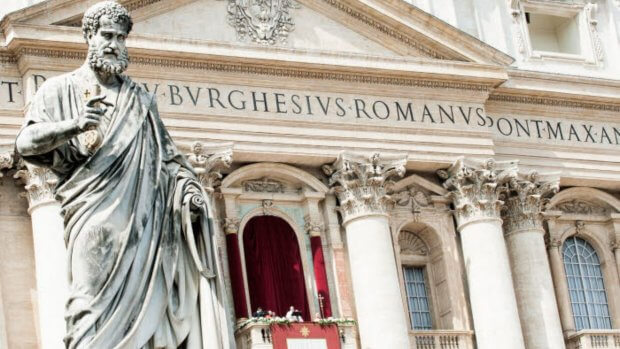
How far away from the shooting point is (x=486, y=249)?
3091cm

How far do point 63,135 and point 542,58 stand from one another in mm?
26637

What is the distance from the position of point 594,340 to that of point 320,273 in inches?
235

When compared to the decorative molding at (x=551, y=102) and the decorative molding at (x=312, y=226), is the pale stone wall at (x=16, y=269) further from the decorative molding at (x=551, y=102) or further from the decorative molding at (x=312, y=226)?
the decorative molding at (x=551, y=102)

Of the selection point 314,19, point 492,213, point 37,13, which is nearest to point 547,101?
point 492,213

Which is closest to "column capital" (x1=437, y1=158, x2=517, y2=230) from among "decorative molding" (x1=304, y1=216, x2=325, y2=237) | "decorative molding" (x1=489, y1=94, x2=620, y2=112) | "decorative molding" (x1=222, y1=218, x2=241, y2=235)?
"decorative molding" (x1=489, y1=94, x2=620, y2=112)

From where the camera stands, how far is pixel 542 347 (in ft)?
102

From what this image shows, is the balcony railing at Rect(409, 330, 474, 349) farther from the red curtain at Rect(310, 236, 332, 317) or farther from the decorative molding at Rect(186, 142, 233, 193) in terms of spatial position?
the decorative molding at Rect(186, 142, 233, 193)

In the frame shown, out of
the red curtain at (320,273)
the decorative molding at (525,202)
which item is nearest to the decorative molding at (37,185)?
the red curtain at (320,273)

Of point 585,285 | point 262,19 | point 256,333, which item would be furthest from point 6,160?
point 585,285

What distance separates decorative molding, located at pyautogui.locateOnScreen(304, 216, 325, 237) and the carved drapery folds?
50cm

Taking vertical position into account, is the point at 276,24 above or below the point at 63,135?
above

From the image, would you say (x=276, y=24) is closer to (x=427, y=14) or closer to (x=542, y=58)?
(x=427, y=14)

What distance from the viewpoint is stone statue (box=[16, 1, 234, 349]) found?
8.27 metres

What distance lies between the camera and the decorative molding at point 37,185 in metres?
27.3
